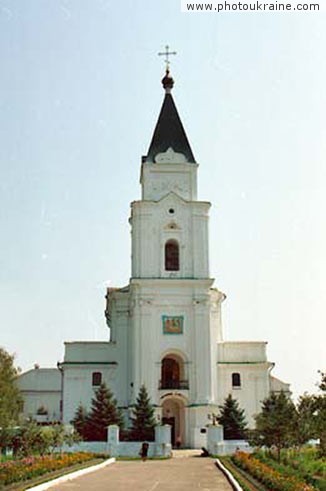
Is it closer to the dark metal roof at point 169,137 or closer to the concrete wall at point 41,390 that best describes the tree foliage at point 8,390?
the concrete wall at point 41,390

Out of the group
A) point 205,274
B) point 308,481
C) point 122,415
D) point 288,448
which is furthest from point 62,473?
point 205,274

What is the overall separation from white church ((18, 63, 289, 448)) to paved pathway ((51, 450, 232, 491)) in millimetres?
17553

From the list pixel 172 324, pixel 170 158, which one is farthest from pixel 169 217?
pixel 172 324

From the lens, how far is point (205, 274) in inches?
1887

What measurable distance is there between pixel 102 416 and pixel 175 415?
661cm

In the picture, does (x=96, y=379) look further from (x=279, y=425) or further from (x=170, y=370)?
(x=279, y=425)

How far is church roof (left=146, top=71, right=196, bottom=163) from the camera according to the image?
50.3 m

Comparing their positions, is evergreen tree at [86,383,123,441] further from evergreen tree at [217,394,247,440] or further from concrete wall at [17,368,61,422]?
concrete wall at [17,368,61,422]

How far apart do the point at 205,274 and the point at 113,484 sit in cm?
2840

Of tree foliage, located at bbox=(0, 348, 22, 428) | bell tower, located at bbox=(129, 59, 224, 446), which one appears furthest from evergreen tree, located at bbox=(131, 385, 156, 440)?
tree foliage, located at bbox=(0, 348, 22, 428)

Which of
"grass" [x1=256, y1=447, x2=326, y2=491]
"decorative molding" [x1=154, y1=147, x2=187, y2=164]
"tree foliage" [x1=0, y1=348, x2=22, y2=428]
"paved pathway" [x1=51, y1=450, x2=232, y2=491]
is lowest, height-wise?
"paved pathway" [x1=51, y1=450, x2=232, y2=491]

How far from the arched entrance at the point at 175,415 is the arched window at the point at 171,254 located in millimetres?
8802

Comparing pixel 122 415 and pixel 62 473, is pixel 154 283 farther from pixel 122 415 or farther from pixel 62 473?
pixel 62 473

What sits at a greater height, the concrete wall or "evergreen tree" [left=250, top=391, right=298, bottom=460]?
the concrete wall
